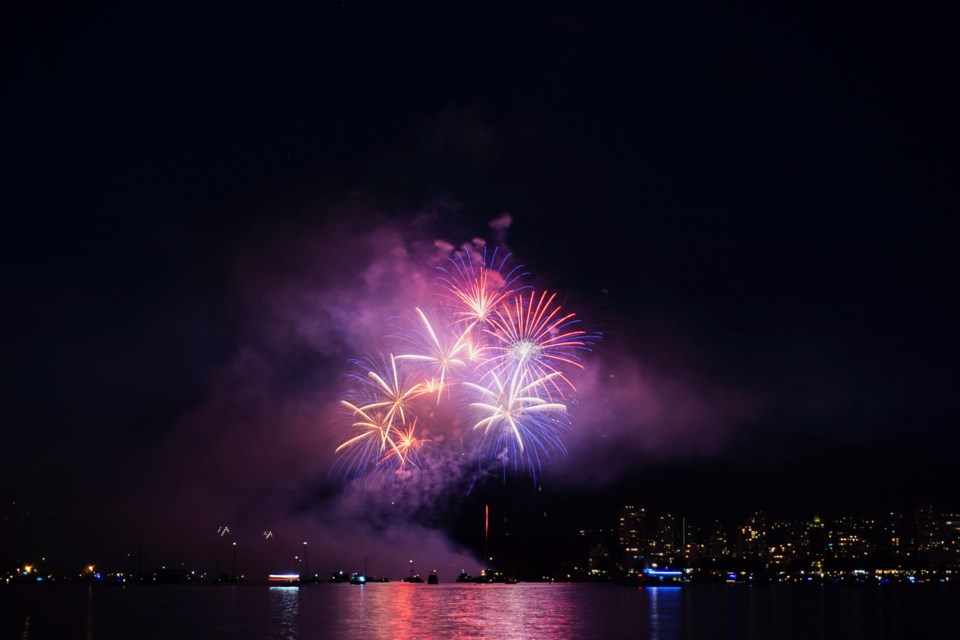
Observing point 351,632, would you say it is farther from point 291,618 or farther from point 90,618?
point 90,618

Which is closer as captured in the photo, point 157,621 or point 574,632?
point 574,632

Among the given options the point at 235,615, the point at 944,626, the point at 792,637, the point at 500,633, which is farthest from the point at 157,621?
the point at 944,626

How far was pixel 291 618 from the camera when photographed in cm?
7262

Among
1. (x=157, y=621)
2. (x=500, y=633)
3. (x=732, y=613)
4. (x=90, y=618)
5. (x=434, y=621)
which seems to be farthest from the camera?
(x=732, y=613)

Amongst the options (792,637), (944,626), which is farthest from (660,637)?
(944,626)

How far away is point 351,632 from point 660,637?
1898 cm

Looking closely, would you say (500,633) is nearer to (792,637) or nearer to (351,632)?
(351,632)

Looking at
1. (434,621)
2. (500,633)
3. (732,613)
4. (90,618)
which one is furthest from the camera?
(732,613)

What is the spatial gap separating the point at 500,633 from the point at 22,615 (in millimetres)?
50127

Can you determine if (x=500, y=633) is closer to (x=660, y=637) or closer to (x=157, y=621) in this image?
(x=660, y=637)

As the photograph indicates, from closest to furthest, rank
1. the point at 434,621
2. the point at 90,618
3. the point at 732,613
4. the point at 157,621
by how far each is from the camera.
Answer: the point at 434,621, the point at 157,621, the point at 90,618, the point at 732,613

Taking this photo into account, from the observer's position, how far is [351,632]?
54375mm

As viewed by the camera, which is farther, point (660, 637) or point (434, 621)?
point (434, 621)

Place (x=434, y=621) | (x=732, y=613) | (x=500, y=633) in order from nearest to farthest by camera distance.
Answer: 1. (x=500, y=633)
2. (x=434, y=621)
3. (x=732, y=613)
